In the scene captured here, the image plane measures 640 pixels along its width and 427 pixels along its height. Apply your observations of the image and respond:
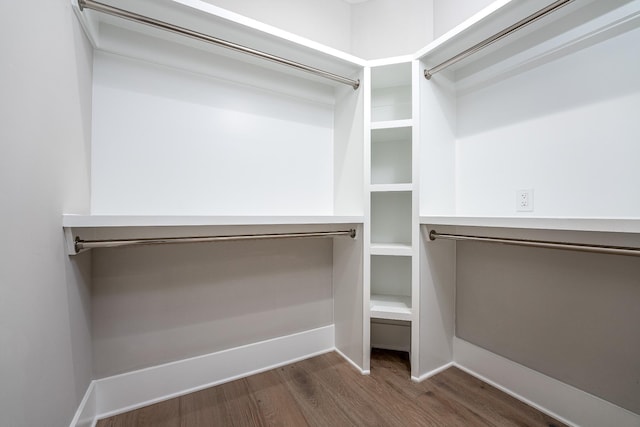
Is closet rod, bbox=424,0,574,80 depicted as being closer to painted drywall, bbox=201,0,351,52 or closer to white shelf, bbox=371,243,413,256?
painted drywall, bbox=201,0,351,52

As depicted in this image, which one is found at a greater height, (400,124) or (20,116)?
(400,124)

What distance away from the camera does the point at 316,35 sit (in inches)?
70.8

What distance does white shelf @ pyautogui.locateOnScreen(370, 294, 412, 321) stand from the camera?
1.45 m

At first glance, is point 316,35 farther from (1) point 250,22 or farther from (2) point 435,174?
(2) point 435,174

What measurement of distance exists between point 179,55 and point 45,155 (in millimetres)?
838

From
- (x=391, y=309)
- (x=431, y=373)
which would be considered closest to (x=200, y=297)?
(x=391, y=309)

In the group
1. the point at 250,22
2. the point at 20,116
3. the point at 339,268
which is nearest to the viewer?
the point at 20,116

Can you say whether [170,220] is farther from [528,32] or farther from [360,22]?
[360,22]

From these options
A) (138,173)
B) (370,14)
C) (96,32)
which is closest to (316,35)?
(370,14)

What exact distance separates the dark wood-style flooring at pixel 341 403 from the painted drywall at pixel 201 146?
0.95 m

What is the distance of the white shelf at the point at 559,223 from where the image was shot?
2.58ft

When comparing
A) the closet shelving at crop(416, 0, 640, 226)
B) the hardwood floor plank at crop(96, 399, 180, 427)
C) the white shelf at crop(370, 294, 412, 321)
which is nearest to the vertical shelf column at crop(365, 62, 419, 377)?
the white shelf at crop(370, 294, 412, 321)

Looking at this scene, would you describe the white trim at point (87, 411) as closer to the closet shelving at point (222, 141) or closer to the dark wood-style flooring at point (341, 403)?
the dark wood-style flooring at point (341, 403)

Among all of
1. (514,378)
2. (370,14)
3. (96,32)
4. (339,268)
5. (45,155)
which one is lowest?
(514,378)
